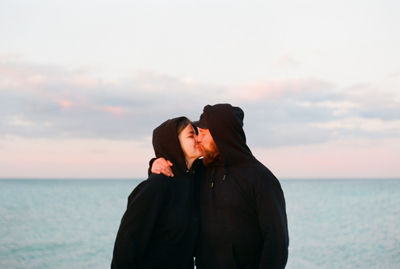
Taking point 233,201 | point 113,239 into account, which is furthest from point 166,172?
point 113,239

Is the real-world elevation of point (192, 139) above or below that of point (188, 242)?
above

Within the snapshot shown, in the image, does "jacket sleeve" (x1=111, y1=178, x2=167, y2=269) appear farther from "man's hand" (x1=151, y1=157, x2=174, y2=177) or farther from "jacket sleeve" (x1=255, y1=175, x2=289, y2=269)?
"jacket sleeve" (x1=255, y1=175, x2=289, y2=269)

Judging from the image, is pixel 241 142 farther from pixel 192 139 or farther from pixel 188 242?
pixel 188 242

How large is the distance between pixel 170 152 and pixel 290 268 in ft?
41.8

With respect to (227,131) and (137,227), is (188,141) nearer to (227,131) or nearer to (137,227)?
(227,131)

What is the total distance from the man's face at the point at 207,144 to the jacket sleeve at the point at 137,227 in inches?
23.4

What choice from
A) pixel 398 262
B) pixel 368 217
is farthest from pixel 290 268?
pixel 368 217

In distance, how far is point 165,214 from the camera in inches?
151

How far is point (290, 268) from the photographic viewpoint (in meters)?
15.7

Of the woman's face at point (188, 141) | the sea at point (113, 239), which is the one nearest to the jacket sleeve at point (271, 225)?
the woman's face at point (188, 141)

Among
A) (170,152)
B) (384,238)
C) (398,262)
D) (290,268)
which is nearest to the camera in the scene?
(170,152)

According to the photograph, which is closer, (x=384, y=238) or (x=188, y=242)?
(x=188, y=242)

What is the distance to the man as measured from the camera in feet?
13.0

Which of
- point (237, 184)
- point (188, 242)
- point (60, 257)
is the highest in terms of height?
point (237, 184)
